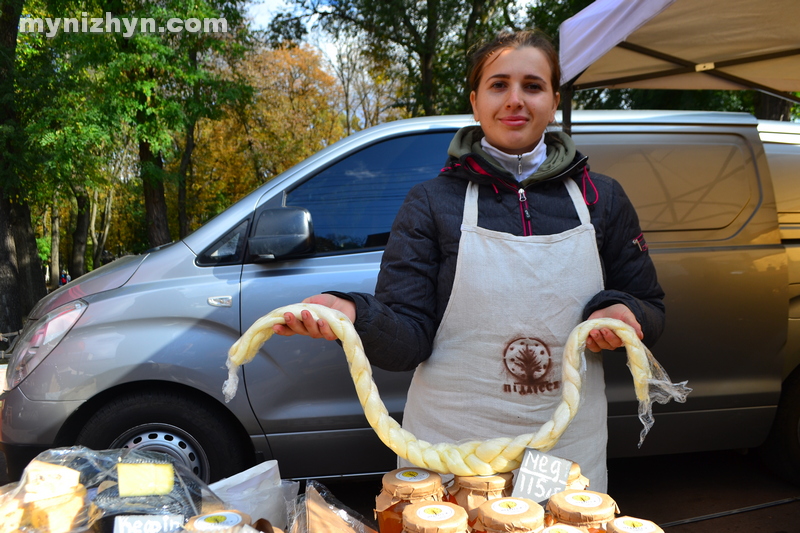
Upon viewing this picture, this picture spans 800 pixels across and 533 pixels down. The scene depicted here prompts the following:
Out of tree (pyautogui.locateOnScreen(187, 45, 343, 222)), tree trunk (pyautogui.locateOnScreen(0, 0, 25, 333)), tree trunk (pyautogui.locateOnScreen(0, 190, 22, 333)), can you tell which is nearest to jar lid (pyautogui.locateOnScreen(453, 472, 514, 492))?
tree trunk (pyautogui.locateOnScreen(0, 0, 25, 333))

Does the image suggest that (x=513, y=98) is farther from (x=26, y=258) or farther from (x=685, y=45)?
(x=26, y=258)

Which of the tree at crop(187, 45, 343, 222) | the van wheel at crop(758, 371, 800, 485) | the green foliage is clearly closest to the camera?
the van wheel at crop(758, 371, 800, 485)

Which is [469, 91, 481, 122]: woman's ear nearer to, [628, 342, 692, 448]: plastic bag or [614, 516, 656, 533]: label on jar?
[628, 342, 692, 448]: plastic bag

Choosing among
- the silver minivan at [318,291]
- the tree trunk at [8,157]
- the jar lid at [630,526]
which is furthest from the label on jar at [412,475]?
the tree trunk at [8,157]

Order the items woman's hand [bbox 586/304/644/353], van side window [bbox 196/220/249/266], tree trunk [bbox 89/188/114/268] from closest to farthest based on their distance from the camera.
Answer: woman's hand [bbox 586/304/644/353], van side window [bbox 196/220/249/266], tree trunk [bbox 89/188/114/268]

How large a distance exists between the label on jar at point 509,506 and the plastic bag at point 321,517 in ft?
0.90

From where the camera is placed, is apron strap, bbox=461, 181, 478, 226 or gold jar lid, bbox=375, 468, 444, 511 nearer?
gold jar lid, bbox=375, 468, 444, 511

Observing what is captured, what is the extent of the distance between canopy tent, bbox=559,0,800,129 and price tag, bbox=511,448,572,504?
203 centimetres

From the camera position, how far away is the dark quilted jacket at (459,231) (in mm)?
1645

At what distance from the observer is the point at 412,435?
1258mm

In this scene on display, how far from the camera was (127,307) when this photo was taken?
298 centimetres

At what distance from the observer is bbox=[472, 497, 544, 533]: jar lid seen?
0.96m

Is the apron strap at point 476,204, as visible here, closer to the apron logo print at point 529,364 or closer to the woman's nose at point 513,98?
the woman's nose at point 513,98

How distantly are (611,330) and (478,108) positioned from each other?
2.45ft
